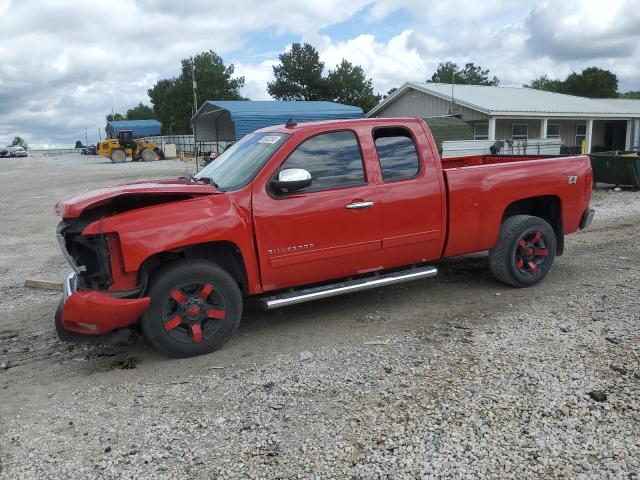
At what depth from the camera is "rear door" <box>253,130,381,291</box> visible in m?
4.61

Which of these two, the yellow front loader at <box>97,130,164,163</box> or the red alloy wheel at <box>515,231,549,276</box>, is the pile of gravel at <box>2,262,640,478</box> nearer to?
the red alloy wheel at <box>515,231,549,276</box>

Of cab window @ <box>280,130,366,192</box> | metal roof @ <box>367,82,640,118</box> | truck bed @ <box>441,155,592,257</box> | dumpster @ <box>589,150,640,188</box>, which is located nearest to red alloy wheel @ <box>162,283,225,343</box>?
cab window @ <box>280,130,366,192</box>

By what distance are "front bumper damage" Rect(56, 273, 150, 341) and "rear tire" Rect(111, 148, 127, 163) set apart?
40.8 meters

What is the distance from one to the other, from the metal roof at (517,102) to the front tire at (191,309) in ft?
71.6

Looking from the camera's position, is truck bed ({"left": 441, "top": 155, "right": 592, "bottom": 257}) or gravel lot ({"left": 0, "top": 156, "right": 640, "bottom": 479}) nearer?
gravel lot ({"left": 0, "top": 156, "right": 640, "bottom": 479})

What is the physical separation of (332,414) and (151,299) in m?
1.68

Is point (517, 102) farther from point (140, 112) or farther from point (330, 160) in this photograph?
point (140, 112)

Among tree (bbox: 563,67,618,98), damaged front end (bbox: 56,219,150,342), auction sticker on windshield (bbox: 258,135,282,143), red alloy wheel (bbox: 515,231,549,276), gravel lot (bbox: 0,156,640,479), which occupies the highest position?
tree (bbox: 563,67,618,98)

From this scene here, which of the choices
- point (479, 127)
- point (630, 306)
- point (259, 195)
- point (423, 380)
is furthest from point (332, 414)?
point (479, 127)

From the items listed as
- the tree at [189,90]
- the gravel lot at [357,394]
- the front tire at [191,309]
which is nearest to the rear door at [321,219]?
the front tire at [191,309]

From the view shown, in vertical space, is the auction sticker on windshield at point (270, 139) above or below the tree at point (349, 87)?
below

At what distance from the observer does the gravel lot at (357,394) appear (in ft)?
10.1

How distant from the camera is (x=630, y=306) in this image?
17.4 feet

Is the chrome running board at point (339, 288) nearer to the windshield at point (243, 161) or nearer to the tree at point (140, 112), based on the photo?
the windshield at point (243, 161)
